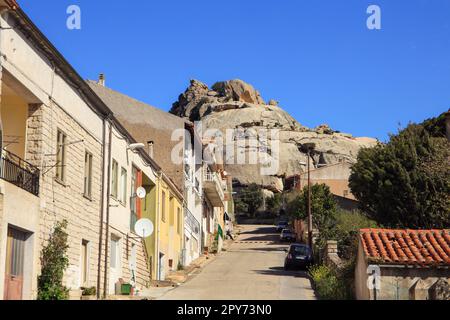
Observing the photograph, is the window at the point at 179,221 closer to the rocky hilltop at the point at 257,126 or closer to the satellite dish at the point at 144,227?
the satellite dish at the point at 144,227

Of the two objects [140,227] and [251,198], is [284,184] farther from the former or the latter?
[140,227]

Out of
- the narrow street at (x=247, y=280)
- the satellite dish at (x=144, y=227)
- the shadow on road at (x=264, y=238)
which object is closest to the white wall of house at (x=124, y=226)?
the satellite dish at (x=144, y=227)

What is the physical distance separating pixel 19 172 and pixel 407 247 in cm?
1062

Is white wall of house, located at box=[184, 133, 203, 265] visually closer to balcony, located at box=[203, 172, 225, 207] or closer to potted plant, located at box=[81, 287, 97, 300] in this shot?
balcony, located at box=[203, 172, 225, 207]

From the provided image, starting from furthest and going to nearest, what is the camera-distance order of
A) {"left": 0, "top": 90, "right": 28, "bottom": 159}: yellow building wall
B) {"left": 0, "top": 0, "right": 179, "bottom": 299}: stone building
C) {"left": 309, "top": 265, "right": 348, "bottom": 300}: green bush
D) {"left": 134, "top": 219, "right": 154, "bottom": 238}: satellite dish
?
{"left": 134, "top": 219, "right": 154, "bottom": 238}: satellite dish → {"left": 309, "top": 265, "right": 348, "bottom": 300}: green bush → {"left": 0, "top": 90, "right": 28, "bottom": 159}: yellow building wall → {"left": 0, "top": 0, "right": 179, "bottom": 299}: stone building

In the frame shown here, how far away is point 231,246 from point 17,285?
4043 centimetres

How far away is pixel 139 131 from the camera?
38.2 m

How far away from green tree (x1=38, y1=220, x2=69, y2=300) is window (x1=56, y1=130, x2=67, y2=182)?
1.58 m

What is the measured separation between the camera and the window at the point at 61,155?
18797 mm

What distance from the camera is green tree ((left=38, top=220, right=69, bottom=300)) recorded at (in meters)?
17.2

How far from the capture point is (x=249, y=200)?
3430 inches

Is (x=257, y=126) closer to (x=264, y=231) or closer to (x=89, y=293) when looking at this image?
(x=264, y=231)

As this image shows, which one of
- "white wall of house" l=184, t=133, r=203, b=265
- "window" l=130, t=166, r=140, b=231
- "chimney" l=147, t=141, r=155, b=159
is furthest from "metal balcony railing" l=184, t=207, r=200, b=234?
"window" l=130, t=166, r=140, b=231
